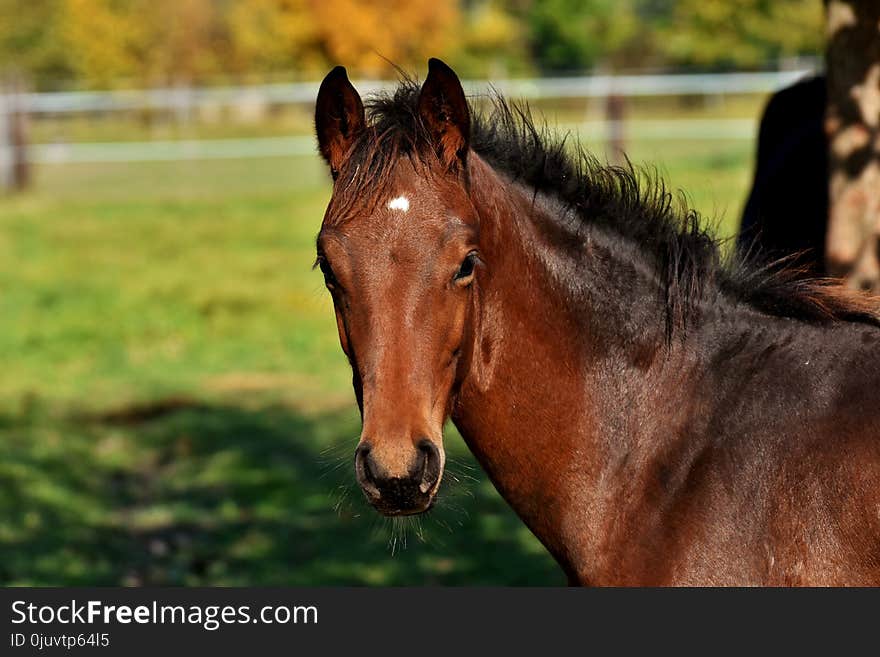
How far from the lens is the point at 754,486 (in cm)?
285

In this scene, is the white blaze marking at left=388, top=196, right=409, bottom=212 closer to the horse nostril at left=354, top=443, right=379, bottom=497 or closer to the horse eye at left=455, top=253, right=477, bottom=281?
the horse eye at left=455, top=253, right=477, bottom=281

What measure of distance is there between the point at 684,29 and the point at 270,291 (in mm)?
11727

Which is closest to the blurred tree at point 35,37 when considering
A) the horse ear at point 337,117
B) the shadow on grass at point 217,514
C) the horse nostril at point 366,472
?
the shadow on grass at point 217,514

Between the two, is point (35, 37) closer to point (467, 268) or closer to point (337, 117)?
point (337, 117)

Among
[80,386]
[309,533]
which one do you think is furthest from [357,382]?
[80,386]

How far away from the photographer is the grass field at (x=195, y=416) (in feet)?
20.3

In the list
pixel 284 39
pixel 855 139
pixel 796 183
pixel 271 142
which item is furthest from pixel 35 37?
pixel 855 139

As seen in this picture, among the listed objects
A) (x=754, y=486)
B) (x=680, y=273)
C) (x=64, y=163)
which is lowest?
(x=64, y=163)

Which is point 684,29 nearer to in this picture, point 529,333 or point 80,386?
point 80,386

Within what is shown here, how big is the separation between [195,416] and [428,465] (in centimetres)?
630

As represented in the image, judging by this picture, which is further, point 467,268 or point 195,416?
point 195,416

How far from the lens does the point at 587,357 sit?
3.07m

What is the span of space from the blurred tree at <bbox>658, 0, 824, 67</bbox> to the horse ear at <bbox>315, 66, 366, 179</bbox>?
15140 mm

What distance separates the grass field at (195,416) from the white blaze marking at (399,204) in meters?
0.68
